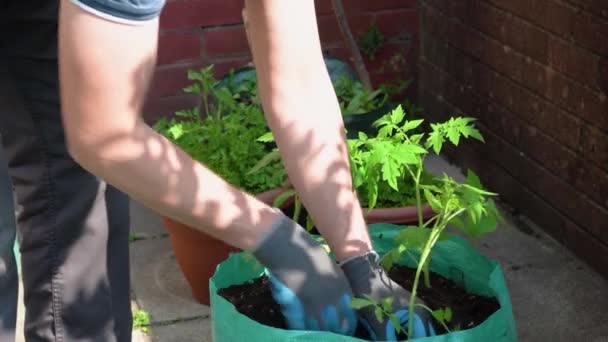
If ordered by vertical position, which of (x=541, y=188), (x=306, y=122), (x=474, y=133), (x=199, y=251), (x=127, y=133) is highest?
(x=127, y=133)

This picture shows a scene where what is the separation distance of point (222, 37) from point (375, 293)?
2274 mm

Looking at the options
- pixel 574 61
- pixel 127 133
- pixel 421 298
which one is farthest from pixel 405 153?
pixel 574 61

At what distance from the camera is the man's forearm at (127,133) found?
70.4 inches

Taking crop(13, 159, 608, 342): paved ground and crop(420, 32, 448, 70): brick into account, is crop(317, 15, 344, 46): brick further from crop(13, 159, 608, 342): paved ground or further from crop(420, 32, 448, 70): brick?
crop(13, 159, 608, 342): paved ground

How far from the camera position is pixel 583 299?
129 inches

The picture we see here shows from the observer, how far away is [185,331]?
126 inches

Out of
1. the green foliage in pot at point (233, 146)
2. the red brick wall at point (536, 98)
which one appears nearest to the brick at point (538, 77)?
the red brick wall at point (536, 98)

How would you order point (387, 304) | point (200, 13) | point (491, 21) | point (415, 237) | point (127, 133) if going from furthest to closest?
point (200, 13) → point (491, 21) → point (415, 237) → point (387, 304) → point (127, 133)

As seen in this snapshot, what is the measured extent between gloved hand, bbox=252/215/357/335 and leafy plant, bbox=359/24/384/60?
234cm

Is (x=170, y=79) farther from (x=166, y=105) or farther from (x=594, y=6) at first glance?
(x=594, y=6)

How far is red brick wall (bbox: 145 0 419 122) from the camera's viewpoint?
14.0ft

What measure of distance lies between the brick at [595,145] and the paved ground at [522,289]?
370mm

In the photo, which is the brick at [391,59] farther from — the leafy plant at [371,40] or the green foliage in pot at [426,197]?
the green foliage in pot at [426,197]

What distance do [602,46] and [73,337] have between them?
168 cm
